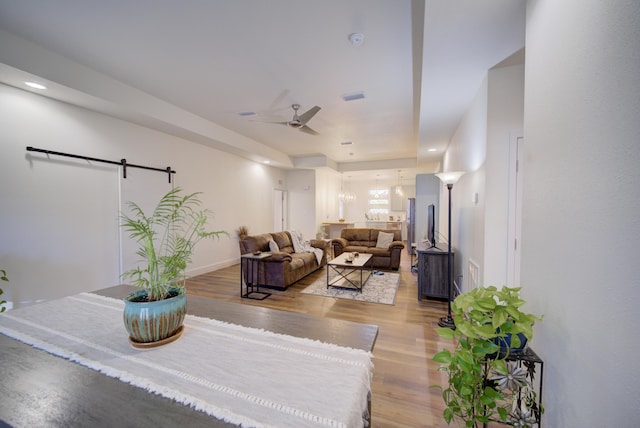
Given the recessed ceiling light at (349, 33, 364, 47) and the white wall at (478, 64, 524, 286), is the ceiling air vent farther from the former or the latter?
the white wall at (478, 64, 524, 286)

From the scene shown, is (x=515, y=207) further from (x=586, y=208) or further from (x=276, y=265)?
(x=276, y=265)

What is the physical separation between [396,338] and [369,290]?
1512 millimetres

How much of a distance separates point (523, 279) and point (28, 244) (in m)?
4.96

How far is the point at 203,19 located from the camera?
217 centimetres

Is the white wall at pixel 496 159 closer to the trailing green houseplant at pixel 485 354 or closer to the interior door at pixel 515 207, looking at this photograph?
the interior door at pixel 515 207

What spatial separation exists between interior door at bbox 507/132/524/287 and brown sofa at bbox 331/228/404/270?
10.9 feet

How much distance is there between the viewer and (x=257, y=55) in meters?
2.67

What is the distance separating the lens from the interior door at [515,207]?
2188 millimetres

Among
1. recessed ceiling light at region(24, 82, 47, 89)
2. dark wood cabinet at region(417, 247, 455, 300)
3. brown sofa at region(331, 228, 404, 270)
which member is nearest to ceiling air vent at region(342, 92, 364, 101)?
dark wood cabinet at region(417, 247, 455, 300)

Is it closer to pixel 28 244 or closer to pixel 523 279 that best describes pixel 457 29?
pixel 523 279

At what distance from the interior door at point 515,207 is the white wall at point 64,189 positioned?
16.9 ft

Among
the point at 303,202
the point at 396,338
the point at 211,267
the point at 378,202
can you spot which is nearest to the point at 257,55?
the point at 396,338

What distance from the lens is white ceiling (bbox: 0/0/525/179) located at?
1981 mm

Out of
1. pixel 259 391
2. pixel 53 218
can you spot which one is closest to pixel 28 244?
pixel 53 218
